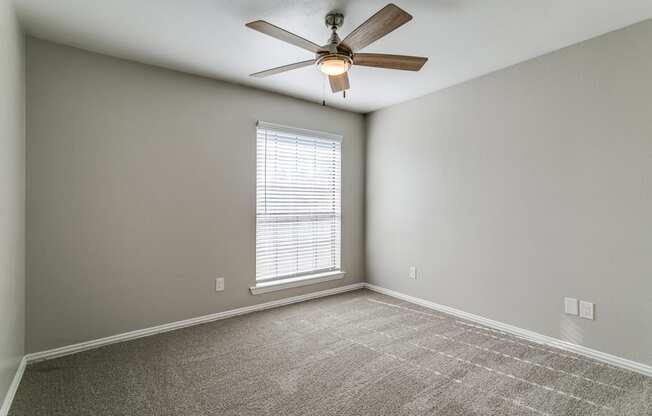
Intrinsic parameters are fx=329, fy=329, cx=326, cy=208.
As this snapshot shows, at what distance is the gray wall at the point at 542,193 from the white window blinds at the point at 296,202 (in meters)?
0.87

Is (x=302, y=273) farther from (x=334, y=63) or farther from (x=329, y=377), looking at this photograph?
(x=334, y=63)

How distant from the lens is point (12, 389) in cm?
196

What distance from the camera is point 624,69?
92.0 inches

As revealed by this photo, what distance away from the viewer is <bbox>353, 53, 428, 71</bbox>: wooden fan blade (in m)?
2.13

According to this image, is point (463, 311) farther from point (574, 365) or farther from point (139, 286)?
point (139, 286)

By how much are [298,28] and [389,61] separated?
713mm

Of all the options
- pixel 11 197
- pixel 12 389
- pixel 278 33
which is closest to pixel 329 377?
pixel 12 389

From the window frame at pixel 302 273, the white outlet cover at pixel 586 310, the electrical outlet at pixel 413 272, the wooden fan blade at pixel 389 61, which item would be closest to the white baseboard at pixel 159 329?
the window frame at pixel 302 273

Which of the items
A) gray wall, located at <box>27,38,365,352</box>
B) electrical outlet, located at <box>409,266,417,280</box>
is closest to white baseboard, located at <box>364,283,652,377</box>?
electrical outlet, located at <box>409,266,417,280</box>

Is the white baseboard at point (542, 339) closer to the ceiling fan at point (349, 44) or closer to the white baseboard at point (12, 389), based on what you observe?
the ceiling fan at point (349, 44)

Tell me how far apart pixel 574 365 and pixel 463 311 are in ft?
3.52

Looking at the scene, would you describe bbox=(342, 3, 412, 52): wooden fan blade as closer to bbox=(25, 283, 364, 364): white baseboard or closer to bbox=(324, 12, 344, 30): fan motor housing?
bbox=(324, 12, 344, 30): fan motor housing

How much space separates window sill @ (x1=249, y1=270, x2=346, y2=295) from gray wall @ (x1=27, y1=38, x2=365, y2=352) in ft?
0.28

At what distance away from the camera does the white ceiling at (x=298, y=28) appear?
6.83 ft
